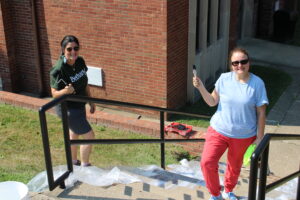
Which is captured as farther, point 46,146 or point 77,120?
point 77,120

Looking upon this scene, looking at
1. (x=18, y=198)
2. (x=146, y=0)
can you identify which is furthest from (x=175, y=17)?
(x=18, y=198)

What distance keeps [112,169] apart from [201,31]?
4.60m

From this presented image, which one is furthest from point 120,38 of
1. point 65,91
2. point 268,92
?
point 268,92

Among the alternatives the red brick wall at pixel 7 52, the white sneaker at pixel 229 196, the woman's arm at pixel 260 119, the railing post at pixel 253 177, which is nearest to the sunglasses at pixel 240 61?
the woman's arm at pixel 260 119

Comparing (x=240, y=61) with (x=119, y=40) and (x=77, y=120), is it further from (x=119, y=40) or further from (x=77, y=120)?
(x=119, y=40)

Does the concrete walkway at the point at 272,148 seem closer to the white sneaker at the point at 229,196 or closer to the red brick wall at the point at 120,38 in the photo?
the white sneaker at the point at 229,196

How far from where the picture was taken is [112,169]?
4445 mm

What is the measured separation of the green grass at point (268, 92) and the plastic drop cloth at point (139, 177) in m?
1.64

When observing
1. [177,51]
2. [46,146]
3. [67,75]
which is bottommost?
[177,51]

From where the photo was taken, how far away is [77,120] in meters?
4.55

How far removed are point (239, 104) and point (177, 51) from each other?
12.8ft

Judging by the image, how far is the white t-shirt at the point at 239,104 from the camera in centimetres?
370

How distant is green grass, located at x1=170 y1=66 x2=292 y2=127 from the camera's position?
7516mm

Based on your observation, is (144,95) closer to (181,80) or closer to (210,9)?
(181,80)
